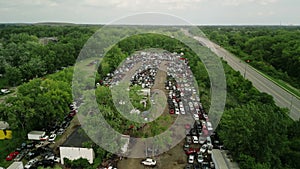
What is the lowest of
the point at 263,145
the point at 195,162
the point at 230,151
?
the point at 195,162

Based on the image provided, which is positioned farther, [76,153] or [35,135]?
[35,135]

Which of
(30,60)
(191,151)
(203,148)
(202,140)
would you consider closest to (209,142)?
(202,140)

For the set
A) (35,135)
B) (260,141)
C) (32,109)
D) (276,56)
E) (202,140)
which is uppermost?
(276,56)

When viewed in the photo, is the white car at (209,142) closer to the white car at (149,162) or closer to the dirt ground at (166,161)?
the dirt ground at (166,161)

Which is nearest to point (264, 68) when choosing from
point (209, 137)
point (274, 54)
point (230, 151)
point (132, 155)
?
point (274, 54)

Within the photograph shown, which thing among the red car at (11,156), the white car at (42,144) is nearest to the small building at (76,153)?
the white car at (42,144)

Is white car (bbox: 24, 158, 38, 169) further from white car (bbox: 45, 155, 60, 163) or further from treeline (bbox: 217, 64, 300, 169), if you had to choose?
treeline (bbox: 217, 64, 300, 169)

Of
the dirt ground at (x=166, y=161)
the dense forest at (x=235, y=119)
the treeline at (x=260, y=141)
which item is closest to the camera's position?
the treeline at (x=260, y=141)

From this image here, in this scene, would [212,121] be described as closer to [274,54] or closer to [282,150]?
[282,150]

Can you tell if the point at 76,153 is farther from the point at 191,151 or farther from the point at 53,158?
the point at 191,151
